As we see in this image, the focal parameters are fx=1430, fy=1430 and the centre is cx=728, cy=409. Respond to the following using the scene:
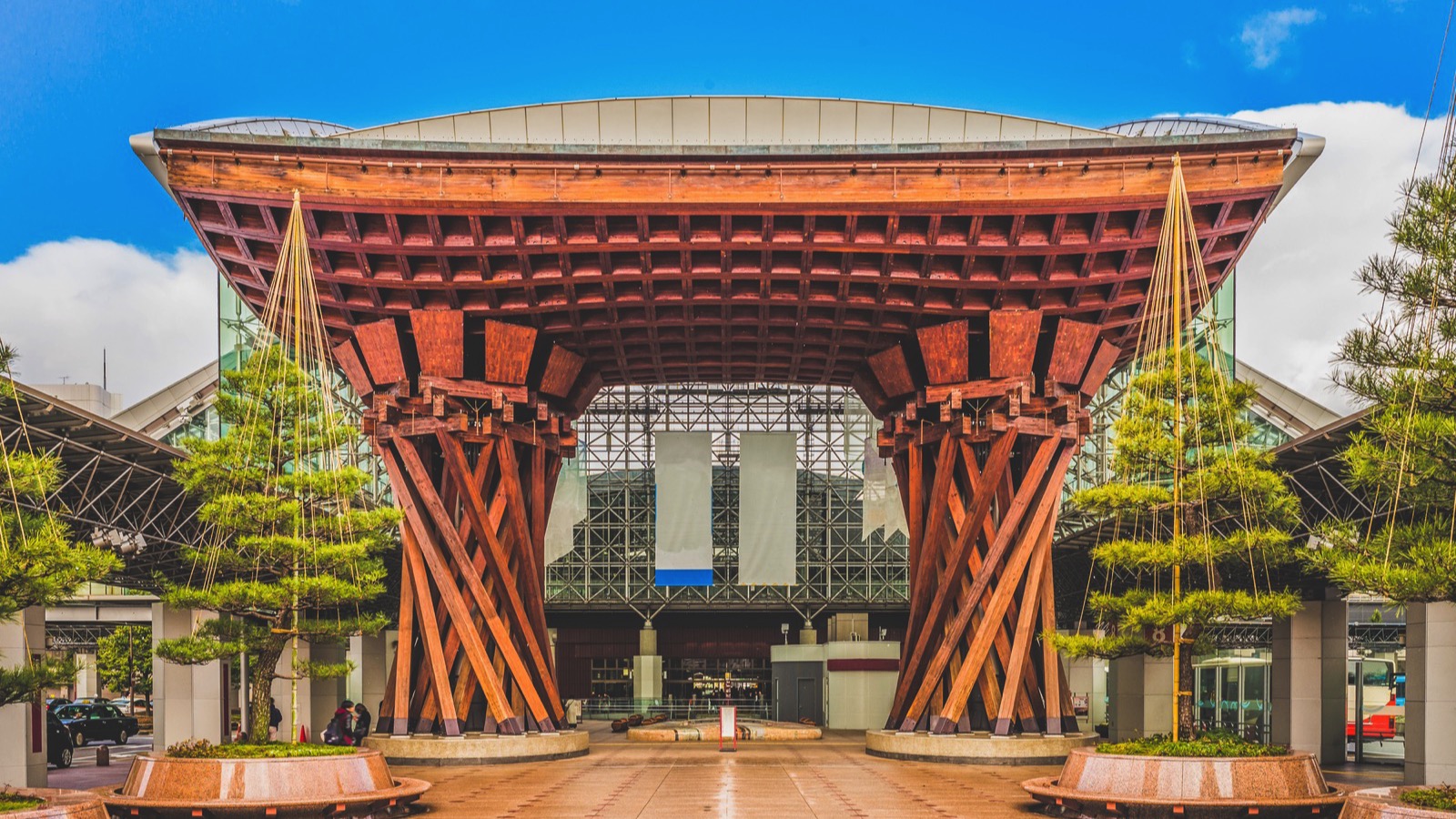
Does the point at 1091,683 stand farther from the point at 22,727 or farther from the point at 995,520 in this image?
the point at 22,727

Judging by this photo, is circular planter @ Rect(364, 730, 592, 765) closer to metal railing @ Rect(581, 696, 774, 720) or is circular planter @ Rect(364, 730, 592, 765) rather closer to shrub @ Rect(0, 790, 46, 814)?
shrub @ Rect(0, 790, 46, 814)

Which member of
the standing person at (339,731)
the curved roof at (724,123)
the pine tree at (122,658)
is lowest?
the pine tree at (122,658)

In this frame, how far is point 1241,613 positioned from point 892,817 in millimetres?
4982

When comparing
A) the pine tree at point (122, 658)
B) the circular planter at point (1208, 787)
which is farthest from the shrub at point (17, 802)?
the pine tree at point (122, 658)

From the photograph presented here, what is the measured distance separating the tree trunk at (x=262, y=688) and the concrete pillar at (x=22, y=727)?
3.99m

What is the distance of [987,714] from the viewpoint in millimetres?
25734

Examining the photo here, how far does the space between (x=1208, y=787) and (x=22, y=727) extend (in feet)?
55.1

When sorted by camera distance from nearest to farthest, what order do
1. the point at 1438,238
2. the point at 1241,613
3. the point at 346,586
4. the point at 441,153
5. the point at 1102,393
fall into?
the point at 1438,238 < the point at 1241,613 < the point at 346,586 < the point at 441,153 < the point at 1102,393

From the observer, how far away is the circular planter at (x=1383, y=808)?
36.5ft

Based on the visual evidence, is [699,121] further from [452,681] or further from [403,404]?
[452,681]

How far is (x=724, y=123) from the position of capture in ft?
87.8

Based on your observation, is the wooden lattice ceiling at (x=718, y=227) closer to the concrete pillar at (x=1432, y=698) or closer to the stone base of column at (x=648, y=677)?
the concrete pillar at (x=1432, y=698)

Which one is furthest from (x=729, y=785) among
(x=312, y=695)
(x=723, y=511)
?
(x=723, y=511)

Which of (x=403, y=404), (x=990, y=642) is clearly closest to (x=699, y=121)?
(x=403, y=404)
